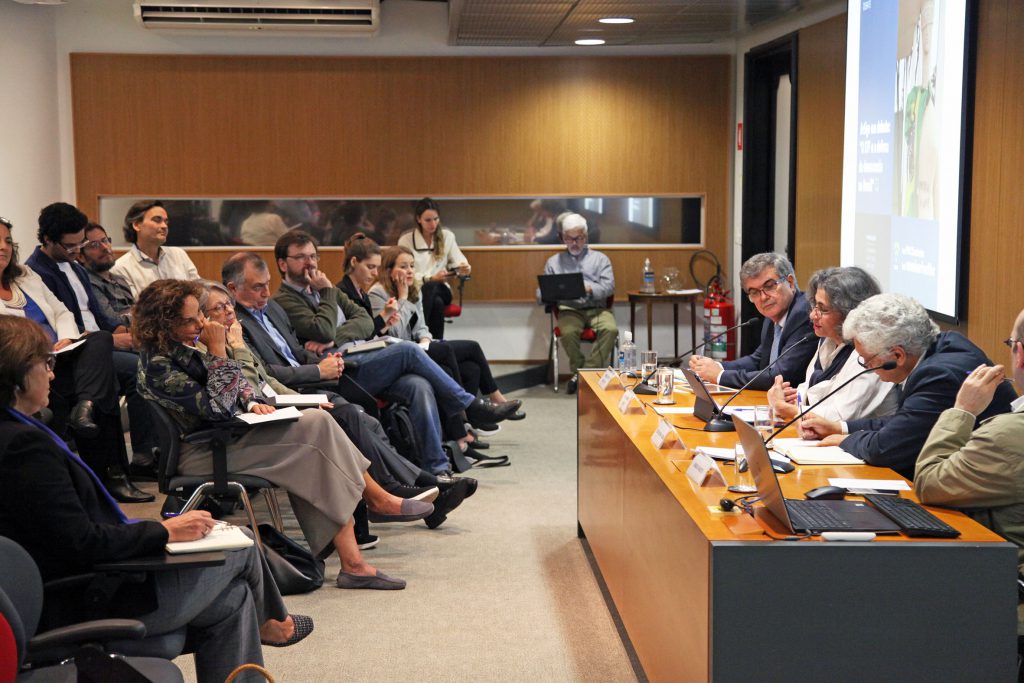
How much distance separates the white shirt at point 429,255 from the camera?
8.30 metres

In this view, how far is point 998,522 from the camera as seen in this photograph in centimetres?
253

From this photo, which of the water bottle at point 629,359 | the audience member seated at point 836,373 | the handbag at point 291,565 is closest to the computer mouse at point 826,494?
the audience member seated at point 836,373

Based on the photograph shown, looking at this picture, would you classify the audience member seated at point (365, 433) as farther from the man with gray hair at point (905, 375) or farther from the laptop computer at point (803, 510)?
the laptop computer at point (803, 510)

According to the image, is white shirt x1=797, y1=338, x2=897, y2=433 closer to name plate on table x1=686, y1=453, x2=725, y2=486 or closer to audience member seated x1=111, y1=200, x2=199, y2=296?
name plate on table x1=686, y1=453, x2=725, y2=486

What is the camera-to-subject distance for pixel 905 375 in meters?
3.24

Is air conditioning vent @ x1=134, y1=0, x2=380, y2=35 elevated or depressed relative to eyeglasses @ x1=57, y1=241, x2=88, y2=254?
elevated

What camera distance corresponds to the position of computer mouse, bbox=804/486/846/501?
2.60 m

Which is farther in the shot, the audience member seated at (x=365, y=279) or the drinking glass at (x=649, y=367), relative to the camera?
the audience member seated at (x=365, y=279)

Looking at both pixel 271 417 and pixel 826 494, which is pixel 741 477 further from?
pixel 271 417

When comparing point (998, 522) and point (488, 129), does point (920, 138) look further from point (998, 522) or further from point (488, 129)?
point (488, 129)

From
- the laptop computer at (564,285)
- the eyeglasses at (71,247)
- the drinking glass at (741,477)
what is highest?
the eyeglasses at (71,247)

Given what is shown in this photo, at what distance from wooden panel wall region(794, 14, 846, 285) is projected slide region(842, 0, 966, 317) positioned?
0.92m

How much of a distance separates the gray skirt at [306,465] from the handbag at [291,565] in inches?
2.8

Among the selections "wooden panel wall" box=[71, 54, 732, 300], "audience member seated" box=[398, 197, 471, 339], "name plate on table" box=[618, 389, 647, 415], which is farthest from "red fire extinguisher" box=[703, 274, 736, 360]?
"name plate on table" box=[618, 389, 647, 415]
